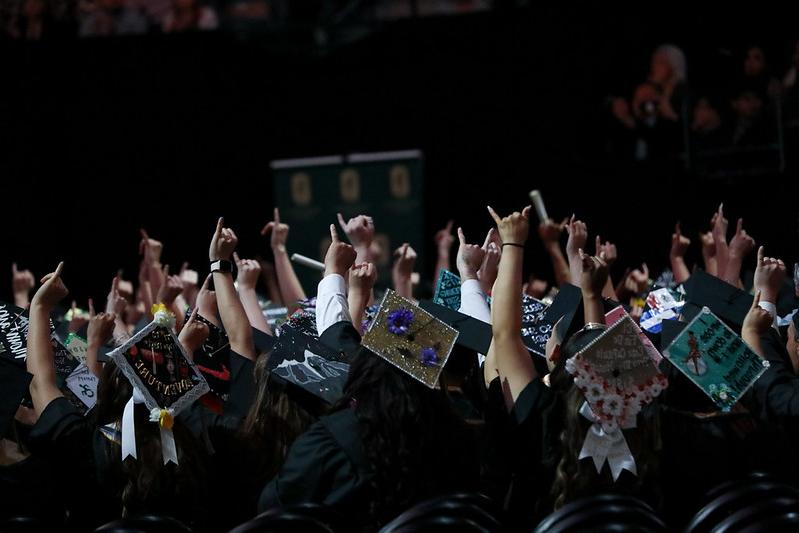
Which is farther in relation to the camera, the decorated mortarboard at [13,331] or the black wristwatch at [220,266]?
the black wristwatch at [220,266]

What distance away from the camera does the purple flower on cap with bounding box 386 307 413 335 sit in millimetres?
A: 3643

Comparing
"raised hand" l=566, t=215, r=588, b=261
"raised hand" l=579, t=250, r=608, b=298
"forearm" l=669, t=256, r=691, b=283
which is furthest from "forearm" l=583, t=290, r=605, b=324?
"forearm" l=669, t=256, r=691, b=283

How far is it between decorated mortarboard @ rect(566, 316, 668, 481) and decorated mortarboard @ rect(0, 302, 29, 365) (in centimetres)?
214

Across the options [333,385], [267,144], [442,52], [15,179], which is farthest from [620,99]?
[333,385]

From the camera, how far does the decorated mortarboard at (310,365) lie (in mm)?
3912

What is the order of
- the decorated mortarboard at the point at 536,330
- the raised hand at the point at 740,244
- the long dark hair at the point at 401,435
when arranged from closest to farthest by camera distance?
the long dark hair at the point at 401,435 < the decorated mortarboard at the point at 536,330 < the raised hand at the point at 740,244

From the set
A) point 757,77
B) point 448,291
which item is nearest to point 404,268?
point 448,291

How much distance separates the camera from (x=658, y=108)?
1002 centimetres

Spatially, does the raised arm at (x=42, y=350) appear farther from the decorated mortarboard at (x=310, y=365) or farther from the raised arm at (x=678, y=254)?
the raised arm at (x=678, y=254)

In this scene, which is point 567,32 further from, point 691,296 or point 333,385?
point 333,385

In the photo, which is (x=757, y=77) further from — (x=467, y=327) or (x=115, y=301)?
(x=467, y=327)

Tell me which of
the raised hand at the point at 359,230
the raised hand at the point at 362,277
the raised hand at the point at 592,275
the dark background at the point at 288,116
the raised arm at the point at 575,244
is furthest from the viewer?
the dark background at the point at 288,116

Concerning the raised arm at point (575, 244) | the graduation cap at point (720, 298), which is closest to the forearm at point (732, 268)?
the graduation cap at point (720, 298)

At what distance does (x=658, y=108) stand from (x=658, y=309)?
5.33 metres
